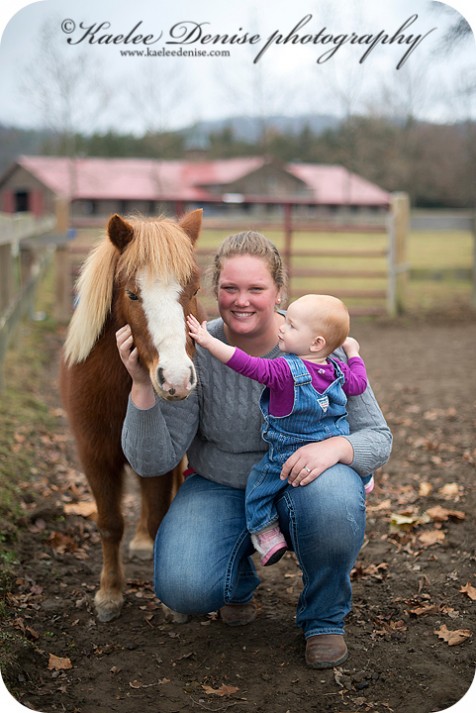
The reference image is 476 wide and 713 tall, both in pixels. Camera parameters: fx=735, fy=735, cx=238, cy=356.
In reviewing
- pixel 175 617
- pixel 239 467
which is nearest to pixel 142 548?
pixel 175 617

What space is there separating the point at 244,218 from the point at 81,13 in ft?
36.3

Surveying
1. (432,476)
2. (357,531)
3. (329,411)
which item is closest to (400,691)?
(357,531)

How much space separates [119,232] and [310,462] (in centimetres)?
104

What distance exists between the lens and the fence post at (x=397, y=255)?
34.9ft

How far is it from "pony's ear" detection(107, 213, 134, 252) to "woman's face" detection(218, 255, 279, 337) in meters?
0.36

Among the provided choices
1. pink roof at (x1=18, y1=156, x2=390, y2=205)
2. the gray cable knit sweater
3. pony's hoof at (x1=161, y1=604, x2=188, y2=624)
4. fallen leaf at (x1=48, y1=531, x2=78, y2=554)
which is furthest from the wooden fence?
the gray cable knit sweater

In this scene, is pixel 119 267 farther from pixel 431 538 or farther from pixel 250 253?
pixel 431 538

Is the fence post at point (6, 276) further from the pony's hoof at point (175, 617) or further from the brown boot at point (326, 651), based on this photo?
the brown boot at point (326, 651)

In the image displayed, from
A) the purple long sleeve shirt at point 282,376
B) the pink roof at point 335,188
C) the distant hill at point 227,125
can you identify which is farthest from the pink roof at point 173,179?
the purple long sleeve shirt at point 282,376

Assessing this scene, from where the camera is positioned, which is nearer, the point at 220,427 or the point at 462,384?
the point at 220,427

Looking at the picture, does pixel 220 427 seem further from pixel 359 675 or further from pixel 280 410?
pixel 359 675

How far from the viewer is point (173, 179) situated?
10023mm

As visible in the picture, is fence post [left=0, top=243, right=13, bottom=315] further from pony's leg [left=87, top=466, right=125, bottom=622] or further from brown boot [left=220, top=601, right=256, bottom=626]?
brown boot [left=220, top=601, right=256, bottom=626]

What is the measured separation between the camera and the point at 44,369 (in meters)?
7.33
